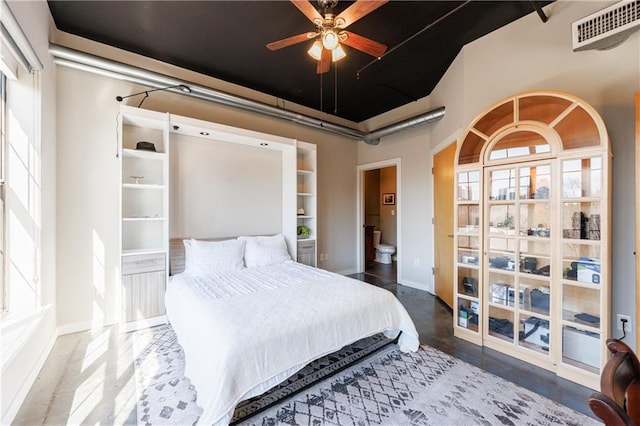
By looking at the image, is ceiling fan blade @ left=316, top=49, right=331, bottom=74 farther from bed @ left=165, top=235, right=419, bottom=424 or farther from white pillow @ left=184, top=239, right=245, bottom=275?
white pillow @ left=184, top=239, right=245, bottom=275

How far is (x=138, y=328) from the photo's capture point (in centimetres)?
296

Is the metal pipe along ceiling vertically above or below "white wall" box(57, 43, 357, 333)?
above

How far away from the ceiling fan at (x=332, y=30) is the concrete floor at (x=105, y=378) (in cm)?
285

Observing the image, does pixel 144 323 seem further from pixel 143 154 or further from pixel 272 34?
pixel 272 34

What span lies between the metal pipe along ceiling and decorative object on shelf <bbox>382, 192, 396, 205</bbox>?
95.4 inches

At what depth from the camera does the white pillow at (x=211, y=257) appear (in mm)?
3123

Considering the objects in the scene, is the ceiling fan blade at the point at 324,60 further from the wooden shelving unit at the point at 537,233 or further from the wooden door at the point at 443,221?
the wooden door at the point at 443,221

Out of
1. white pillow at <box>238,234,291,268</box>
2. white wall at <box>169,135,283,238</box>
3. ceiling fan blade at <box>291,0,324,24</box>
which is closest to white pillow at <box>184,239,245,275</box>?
white pillow at <box>238,234,291,268</box>

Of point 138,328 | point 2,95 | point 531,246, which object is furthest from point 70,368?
point 531,246

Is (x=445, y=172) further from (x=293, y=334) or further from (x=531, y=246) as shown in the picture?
(x=293, y=334)

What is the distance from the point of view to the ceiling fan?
1.81 metres

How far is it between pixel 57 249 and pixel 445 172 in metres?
4.68

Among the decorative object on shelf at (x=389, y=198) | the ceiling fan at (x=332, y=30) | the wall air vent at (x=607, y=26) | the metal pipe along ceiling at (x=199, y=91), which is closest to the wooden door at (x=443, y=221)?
the metal pipe along ceiling at (x=199, y=91)

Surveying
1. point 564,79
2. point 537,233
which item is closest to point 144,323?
point 537,233
